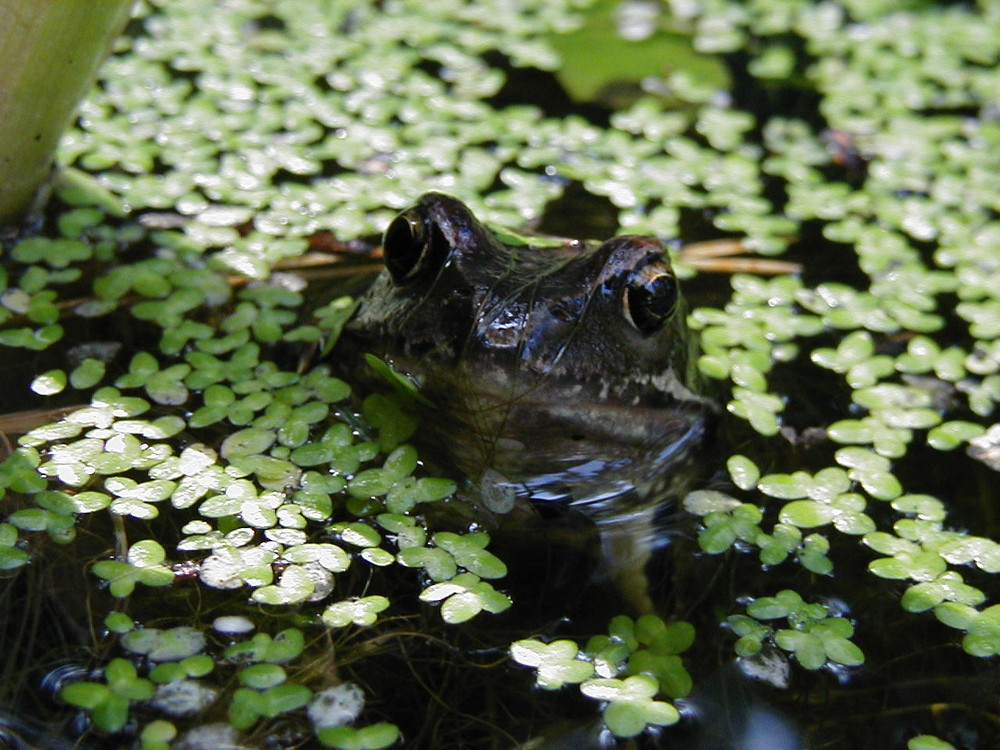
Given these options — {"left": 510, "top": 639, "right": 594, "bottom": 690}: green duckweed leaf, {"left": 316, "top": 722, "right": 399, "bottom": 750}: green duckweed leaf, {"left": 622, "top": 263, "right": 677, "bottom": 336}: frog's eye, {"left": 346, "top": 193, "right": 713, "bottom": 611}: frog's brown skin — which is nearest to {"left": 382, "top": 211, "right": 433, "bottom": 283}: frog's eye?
{"left": 346, "top": 193, "right": 713, "bottom": 611}: frog's brown skin

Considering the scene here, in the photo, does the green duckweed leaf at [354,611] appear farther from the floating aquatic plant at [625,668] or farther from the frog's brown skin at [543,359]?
the frog's brown skin at [543,359]

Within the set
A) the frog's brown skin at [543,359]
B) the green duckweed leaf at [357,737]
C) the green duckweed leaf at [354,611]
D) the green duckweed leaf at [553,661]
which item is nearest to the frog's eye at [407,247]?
the frog's brown skin at [543,359]

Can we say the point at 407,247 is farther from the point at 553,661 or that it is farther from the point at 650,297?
the point at 553,661

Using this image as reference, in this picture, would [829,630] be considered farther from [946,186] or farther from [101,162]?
[101,162]

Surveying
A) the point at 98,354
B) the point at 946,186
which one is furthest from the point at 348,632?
the point at 946,186

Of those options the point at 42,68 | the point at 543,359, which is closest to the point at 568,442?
the point at 543,359

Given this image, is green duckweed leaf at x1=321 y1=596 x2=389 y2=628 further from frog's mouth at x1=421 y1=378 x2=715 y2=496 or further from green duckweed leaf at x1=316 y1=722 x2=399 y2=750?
frog's mouth at x1=421 y1=378 x2=715 y2=496
